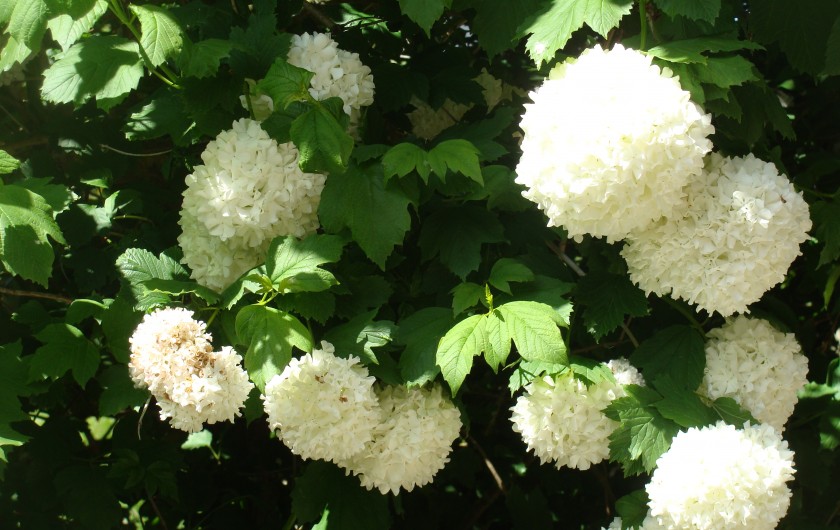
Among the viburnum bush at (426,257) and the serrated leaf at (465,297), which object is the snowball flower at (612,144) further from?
the serrated leaf at (465,297)

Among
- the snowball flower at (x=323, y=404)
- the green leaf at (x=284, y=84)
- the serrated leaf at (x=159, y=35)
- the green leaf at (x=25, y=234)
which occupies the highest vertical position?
the serrated leaf at (x=159, y=35)

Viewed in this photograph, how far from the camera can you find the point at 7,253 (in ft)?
7.38

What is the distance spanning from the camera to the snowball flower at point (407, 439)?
236 centimetres

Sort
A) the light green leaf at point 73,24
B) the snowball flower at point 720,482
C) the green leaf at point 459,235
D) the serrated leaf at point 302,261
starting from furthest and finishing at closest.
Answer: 1. the green leaf at point 459,235
2. the light green leaf at point 73,24
3. the serrated leaf at point 302,261
4. the snowball flower at point 720,482

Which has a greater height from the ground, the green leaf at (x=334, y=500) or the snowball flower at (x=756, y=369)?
the snowball flower at (x=756, y=369)

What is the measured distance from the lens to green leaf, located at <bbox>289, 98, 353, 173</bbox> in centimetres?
227

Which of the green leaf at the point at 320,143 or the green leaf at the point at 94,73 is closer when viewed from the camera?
the green leaf at the point at 320,143

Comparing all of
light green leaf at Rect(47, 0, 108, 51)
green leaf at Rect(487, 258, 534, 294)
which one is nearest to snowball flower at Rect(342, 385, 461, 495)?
green leaf at Rect(487, 258, 534, 294)

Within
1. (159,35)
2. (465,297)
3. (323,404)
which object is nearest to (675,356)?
(465,297)

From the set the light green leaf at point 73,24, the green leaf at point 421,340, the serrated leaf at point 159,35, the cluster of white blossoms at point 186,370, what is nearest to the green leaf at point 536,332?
the green leaf at point 421,340

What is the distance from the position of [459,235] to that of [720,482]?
0.95m

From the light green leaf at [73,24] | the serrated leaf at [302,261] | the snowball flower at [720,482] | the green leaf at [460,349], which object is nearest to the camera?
the snowball flower at [720,482]

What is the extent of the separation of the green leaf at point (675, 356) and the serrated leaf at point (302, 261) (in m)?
0.92

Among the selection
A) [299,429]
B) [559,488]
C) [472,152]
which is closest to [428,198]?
[472,152]
